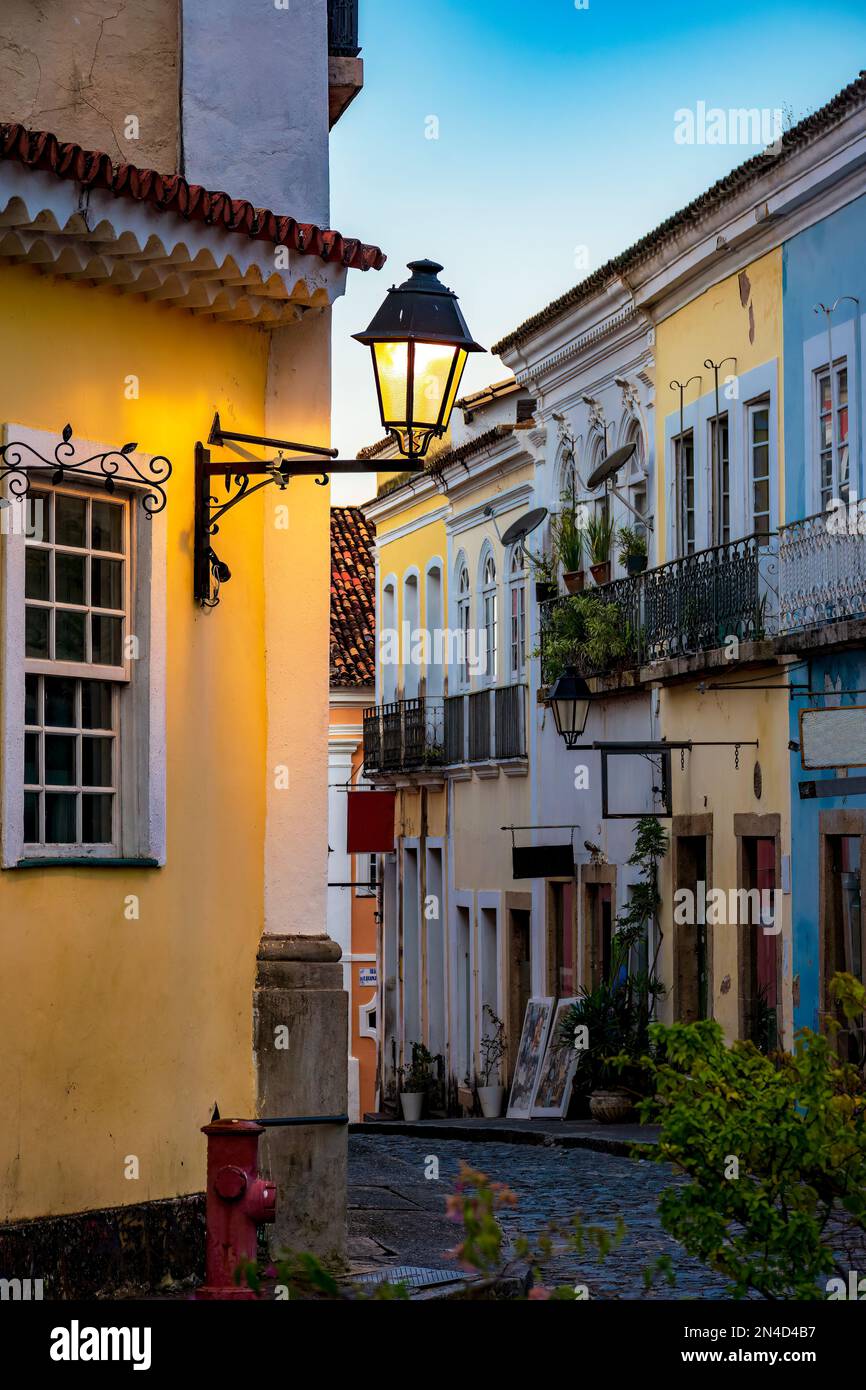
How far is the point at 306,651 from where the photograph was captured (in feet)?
35.3

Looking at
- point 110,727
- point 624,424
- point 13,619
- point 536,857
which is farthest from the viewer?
point 536,857

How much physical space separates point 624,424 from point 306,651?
50.6 ft

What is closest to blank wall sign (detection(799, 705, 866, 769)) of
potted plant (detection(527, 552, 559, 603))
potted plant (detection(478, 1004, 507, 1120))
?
potted plant (detection(527, 552, 559, 603))

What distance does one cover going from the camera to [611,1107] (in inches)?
895

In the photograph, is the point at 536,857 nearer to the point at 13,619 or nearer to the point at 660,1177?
the point at 660,1177

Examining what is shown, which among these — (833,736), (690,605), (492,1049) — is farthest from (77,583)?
(492,1049)

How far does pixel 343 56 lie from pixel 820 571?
8761 mm

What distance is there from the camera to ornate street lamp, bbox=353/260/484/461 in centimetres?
1034

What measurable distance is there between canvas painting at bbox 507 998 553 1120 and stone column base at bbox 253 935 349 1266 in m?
15.4

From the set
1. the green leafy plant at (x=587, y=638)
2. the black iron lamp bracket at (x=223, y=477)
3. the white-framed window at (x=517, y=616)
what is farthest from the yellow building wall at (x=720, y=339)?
the black iron lamp bracket at (x=223, y=477)

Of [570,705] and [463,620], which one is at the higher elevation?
[463,620]

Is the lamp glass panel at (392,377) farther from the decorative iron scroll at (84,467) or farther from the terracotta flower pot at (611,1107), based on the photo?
the terracotta flower pot at (611,1107)

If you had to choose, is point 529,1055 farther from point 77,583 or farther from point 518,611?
point 77,583
